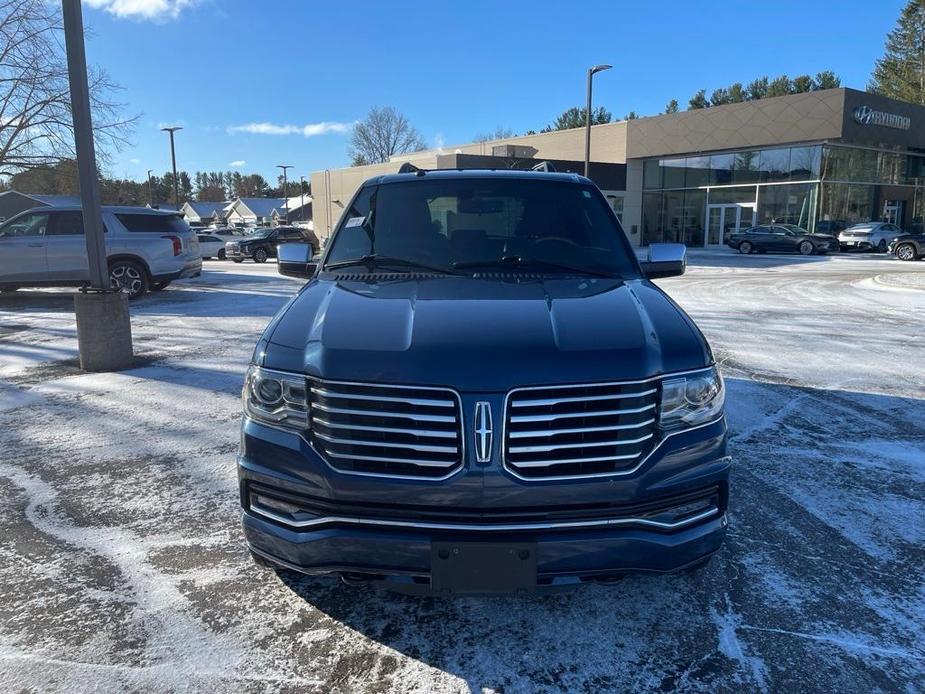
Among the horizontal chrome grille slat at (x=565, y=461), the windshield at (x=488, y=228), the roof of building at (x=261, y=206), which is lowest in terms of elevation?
the horizontal chrome grille slat at (x=565, y=461)

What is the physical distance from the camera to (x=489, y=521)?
228 centimetres

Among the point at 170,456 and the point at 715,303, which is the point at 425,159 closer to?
the point at 715,303

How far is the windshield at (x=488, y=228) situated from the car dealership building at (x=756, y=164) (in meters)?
27.0

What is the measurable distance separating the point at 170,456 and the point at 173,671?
2.43 m

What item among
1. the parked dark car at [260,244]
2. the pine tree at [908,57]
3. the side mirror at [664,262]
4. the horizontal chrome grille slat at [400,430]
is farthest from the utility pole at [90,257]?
the pine tree at [908,57]

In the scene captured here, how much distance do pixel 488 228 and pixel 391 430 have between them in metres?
1.83

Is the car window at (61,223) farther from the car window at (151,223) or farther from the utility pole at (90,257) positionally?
the utility pole at (90,257)

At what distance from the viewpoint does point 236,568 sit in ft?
10.4

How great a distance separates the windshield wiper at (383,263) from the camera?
3.49 m

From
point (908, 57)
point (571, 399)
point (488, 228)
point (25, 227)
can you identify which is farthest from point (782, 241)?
point (908, 57)

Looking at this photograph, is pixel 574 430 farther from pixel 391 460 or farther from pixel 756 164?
pixel 756 164

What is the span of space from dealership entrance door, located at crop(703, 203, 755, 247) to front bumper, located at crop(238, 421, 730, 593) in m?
37.5

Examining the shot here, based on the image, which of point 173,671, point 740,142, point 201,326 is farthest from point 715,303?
point 740,142

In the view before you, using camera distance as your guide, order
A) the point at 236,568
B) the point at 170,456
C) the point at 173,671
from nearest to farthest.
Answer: the point at 173,671, the point at 236,568, the point at 170,456
